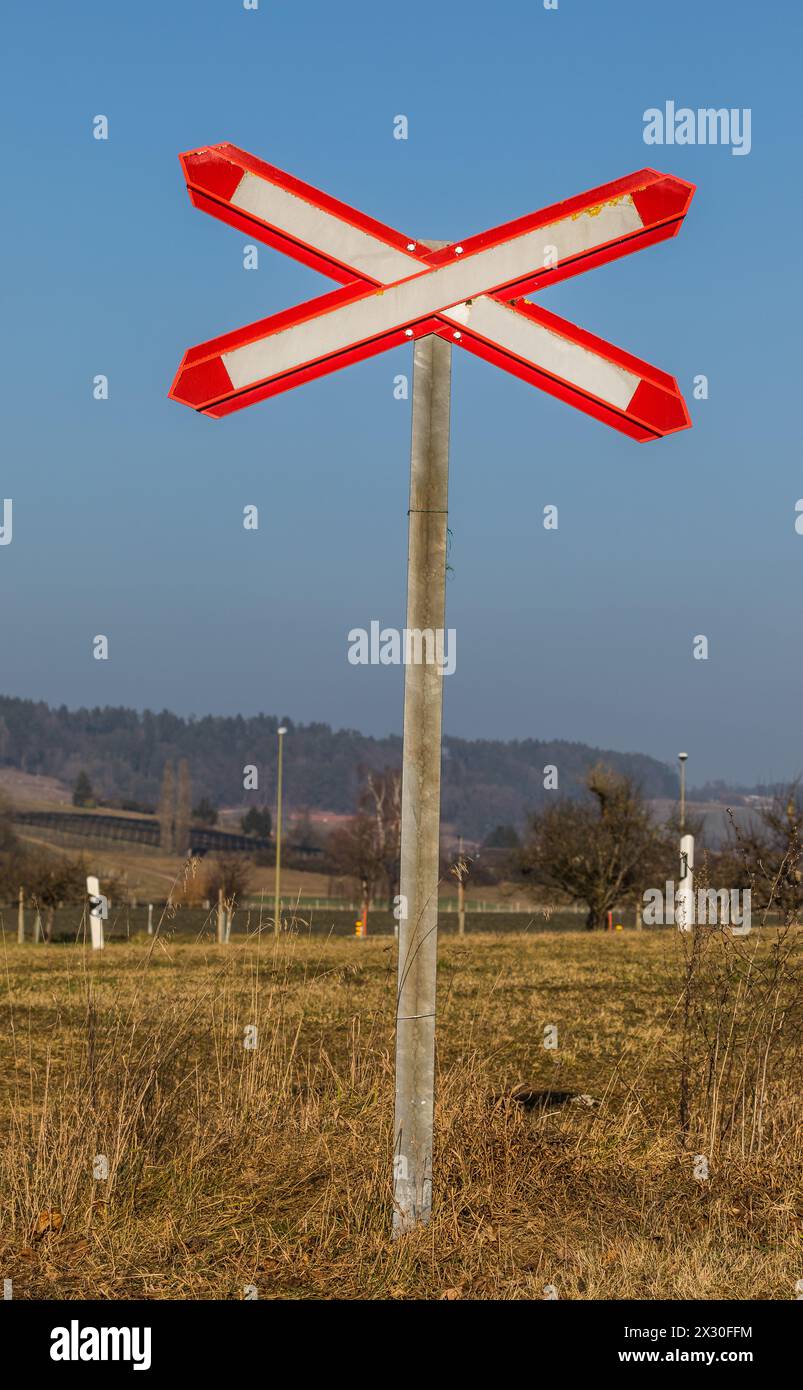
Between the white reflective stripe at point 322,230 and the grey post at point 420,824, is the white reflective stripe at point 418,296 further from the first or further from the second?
the grey post at point 420,824

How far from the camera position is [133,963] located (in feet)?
64.7

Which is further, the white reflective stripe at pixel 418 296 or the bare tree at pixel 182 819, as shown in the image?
the bare tree at pixel 182 819

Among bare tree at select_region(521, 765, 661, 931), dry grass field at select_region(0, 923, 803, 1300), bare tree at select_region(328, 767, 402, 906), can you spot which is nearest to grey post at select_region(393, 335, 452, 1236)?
dry grass field at select_region(0, 923, 803, 1300)

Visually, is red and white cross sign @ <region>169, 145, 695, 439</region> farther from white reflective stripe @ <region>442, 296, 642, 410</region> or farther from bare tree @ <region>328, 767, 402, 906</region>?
bare tree @ <region>328, 767, 402, 906</region>

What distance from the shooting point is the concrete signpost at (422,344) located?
4.66m

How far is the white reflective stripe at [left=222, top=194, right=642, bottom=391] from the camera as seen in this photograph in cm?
469

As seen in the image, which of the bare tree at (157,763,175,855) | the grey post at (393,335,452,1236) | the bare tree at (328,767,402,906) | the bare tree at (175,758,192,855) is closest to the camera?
the grey post at (393,335,452,1236)

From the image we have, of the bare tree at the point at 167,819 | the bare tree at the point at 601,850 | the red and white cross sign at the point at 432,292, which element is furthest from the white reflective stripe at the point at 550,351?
the bare tree at the point at 167,819

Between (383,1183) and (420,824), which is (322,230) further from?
(383,1183)

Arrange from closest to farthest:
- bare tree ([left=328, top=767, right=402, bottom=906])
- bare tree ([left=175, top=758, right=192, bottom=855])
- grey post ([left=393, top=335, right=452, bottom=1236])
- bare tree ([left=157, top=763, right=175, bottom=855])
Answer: grey post ([left=393, top=335, right=452, bottom=1236]), bare tree ([left=328, top=767, right=402, bottom=906]), bare tree ([left=175, top=758, right=192, bottom=855]), bare tree ([left=157, top=763, right=175, bottom=855])

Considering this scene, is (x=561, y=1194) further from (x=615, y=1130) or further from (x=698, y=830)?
(x=698, y=830)

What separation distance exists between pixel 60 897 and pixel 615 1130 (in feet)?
134

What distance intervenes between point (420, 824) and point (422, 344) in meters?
1.68

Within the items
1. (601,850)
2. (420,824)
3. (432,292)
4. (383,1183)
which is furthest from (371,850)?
(432,292)
